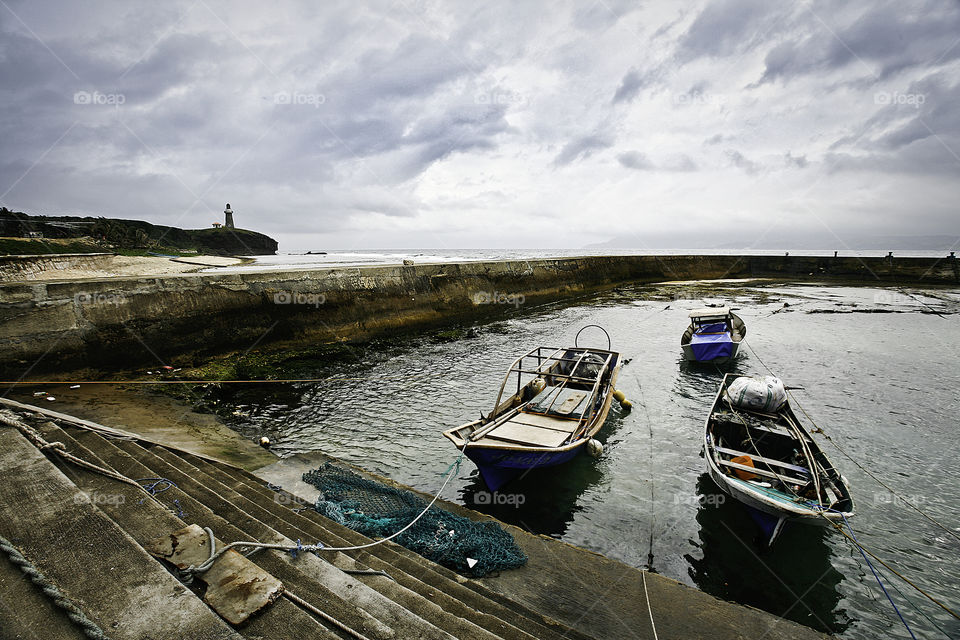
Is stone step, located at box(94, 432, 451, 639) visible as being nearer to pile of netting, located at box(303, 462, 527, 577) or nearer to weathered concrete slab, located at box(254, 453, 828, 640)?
pile of netting, located at box(303, 462, 527, 577)

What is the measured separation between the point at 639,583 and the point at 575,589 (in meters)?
0.74

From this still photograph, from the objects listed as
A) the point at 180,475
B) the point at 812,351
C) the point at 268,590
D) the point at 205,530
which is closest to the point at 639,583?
the point at 268,590

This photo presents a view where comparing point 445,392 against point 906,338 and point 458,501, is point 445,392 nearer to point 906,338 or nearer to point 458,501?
point 458,501

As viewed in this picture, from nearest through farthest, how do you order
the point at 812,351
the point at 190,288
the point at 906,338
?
the point at 190,288, the point at 812,351, the point at 906,338

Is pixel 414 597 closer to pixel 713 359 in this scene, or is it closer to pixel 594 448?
pixel 594 448

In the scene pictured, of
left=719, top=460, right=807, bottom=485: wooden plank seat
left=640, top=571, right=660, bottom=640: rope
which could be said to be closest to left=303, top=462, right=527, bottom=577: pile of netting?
left=640, top=571, right=660, bottom=640: rope

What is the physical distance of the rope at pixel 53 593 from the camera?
2096mm

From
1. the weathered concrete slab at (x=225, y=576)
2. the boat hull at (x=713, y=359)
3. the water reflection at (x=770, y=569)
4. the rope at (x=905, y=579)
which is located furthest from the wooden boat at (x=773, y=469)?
the boat hull at (x=713, y=359)

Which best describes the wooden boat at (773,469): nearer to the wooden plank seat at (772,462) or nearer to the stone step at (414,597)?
the wooden plank seat at (772,462)

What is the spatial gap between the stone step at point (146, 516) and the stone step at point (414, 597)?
25.8 inches

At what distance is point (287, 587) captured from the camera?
290cm

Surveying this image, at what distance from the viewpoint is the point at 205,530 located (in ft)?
10.7

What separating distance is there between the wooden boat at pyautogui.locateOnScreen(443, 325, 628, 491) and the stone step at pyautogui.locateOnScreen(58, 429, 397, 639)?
3.24 meters

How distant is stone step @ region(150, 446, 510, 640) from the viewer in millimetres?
2854
